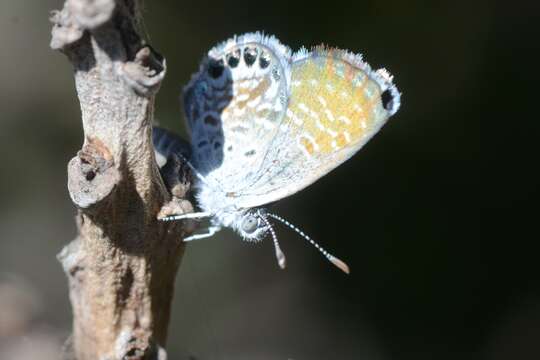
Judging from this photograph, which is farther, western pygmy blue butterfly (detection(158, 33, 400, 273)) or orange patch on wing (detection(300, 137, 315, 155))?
orange patch on wing (detection(300, 137, 315, 155))

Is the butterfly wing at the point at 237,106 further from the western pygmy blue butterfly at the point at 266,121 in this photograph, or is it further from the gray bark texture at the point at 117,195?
the gray bark texture at the point at 117,195

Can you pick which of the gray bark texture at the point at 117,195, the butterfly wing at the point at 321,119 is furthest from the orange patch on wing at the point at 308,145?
the gray bark texture at the point at 117,195

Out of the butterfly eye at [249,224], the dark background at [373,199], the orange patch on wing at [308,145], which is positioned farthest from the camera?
the dark background at [373,199]

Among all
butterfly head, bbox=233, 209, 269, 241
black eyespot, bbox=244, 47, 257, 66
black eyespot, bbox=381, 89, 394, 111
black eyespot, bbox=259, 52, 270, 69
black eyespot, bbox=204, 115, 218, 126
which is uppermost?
black eyespot, bbox=244, 47, 257, 66

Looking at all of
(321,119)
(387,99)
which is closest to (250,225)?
(321,119)

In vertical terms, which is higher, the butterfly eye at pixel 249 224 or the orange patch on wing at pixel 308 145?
the orange patch on wing at pixel 308 145

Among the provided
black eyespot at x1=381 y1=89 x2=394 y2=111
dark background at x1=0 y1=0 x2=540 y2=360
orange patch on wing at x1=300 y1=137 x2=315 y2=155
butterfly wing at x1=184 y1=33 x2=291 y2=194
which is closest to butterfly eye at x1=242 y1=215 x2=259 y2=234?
butterfly wing at x1=184 y1=33 x2=291 y2=194

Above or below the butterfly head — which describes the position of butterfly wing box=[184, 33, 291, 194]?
above

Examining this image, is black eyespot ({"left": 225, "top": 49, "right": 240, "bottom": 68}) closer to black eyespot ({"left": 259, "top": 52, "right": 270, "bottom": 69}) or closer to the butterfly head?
black eyespot ({"left": 259, "top": 52, "right": 270, "bottom": 69})
